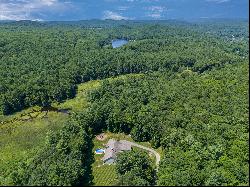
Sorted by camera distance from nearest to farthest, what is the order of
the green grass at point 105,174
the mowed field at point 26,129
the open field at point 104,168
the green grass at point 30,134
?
the open field at point 104,168 < the green grass at point 105,174 < the green grass at point 30,134 < the mowed field at point 26,129

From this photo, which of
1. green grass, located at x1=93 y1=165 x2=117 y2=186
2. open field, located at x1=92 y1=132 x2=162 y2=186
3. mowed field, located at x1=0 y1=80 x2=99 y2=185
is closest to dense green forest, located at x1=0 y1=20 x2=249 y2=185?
open field, located at x1=92 y1=132 x2=162 y2=186

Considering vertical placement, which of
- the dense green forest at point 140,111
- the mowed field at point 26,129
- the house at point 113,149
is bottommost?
the mowed field at point 26,129

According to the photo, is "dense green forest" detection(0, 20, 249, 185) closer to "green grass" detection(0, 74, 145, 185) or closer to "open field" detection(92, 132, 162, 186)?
"open field" detection(92, 132, 162, 186)

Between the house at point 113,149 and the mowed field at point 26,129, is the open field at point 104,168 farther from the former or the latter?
the mowed field at point 26,129

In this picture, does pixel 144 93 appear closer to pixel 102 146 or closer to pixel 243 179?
pixel 102 146

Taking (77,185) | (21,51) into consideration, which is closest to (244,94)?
(77,185)

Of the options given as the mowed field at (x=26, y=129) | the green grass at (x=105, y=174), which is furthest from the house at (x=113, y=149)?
the mowed field at (x=26, y=129)
